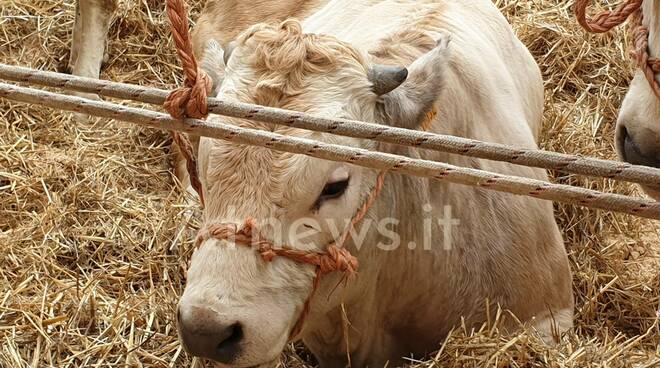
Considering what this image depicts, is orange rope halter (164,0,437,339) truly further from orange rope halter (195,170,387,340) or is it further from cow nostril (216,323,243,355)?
cow nostril (216,323,243,355)

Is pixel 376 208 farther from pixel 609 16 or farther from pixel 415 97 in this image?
pixel 609 16

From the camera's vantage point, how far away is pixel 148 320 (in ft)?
11.6

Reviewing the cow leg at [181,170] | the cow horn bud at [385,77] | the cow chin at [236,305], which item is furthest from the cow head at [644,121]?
the cow leg at [181,170]

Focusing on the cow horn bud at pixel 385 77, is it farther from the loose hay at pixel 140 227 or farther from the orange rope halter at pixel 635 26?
the loose hay at pixel 140 227

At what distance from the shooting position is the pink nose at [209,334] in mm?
2668

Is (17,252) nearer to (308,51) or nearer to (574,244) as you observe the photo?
(308,51)

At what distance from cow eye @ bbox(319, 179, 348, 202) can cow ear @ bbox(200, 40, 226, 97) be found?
51cm

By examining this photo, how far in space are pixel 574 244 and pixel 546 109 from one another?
976 mm

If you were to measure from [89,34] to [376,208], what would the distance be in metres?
2.95

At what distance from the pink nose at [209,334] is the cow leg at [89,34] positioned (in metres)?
3.03

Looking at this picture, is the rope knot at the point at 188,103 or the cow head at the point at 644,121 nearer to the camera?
→ the rope knot at the point at 188,103

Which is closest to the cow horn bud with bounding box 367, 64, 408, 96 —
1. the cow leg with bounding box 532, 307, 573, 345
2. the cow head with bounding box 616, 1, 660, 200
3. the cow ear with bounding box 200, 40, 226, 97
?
the cow ear with bounding box 200, 40, 226, 97

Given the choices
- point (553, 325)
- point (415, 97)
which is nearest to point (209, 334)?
point (415, 97)

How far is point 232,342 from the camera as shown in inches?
107
